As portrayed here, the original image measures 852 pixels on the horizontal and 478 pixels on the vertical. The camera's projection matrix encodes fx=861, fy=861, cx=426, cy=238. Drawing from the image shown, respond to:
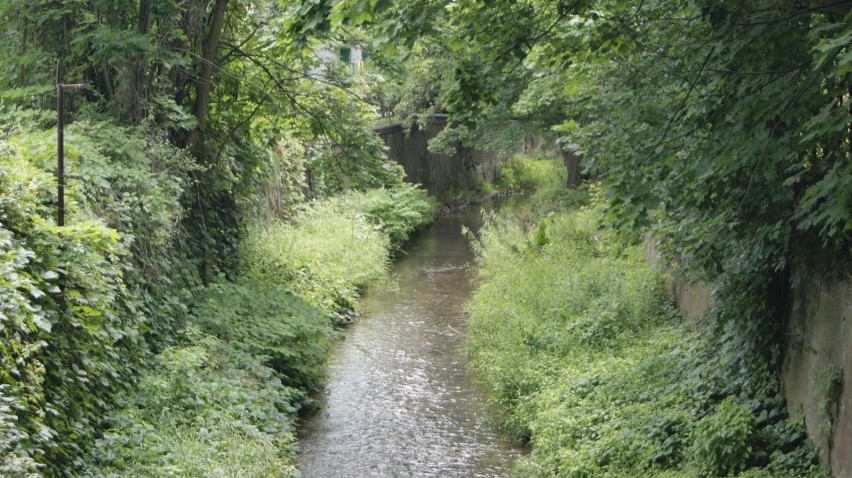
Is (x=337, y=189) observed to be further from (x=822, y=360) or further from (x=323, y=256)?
(x=822, y=360)

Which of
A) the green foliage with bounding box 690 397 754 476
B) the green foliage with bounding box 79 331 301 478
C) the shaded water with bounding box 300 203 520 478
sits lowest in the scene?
the shaded water with bounding box 300 203 520 478

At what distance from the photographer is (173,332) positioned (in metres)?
8.67

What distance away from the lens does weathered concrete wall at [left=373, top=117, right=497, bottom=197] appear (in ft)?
88.4

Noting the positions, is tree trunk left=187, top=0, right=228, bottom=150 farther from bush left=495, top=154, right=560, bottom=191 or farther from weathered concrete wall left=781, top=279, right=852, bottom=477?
bush left=495, top=154, right=560, bottom=191

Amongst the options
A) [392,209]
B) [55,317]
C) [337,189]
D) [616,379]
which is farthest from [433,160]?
[55,317]

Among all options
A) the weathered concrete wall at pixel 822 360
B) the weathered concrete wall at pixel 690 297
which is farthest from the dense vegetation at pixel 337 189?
the weathered concrete wall at pixel 690 297

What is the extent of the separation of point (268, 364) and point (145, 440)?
334 cm

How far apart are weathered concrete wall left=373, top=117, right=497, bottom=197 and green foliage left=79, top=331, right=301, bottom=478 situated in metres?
16.3

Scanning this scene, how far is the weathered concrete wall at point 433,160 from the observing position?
26938 millimetres

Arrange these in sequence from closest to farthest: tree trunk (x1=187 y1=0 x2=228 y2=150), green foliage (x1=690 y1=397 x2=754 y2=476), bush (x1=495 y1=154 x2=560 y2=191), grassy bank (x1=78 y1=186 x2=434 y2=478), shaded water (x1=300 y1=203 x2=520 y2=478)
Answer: green foliage (x1=690 y1=397 x2=754 y2=476) < grassy bank (x1=78 y1=186 x2=434 y2=478) < shaded water (x1=300 y1=203 x2=520 y2=478) < tree trunk (x1=187 y1=0 x2=228 y2=150) < bush (x1=495 y1=154 x2=560 y2=191)

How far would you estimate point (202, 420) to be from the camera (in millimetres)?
7559

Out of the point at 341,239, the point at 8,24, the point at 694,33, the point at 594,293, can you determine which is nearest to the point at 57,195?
the point at 8,24

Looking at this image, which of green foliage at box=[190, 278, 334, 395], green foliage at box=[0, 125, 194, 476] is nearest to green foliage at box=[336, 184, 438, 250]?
green foliage at box=[190, 278, 334, 395]

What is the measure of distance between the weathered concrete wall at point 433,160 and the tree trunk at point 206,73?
14204 mm
